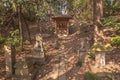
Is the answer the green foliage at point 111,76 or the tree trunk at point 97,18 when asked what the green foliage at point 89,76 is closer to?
the green foliage at point 111,76

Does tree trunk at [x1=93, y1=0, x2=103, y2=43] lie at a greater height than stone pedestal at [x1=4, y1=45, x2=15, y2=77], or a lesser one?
greater

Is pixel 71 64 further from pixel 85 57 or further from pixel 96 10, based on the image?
pixel 96 10

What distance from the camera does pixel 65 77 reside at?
11.2m

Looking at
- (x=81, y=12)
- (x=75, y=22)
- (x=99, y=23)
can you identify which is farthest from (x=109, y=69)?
(x=75, y=22)

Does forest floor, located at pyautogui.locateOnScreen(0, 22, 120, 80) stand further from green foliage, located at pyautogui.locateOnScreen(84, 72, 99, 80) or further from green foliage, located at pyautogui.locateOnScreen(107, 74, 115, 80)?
green foliage, located at pyautogui.locateOnScreen(84, 72, 99, 80)

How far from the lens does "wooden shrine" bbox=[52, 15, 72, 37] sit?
2317 centimetres

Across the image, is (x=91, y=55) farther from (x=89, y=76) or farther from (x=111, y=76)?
(x=111, y=76)

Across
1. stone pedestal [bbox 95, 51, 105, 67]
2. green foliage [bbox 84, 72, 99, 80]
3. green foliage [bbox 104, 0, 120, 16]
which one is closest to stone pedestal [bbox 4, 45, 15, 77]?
green foliage [bbox 84, 72, 99, 80]

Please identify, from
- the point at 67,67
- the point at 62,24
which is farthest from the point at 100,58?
the point at 62,24

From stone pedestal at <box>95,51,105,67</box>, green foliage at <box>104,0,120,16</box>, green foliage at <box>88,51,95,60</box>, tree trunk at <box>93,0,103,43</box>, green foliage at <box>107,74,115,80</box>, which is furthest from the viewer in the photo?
green foliage at <box>104,0,120,16</box>

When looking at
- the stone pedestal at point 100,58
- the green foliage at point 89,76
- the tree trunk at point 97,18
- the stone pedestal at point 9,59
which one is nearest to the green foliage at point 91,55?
the stone pedestal at point 100,58

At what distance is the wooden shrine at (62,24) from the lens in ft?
76.0

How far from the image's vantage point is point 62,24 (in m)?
23.9

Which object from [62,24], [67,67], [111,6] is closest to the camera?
[67,67]
